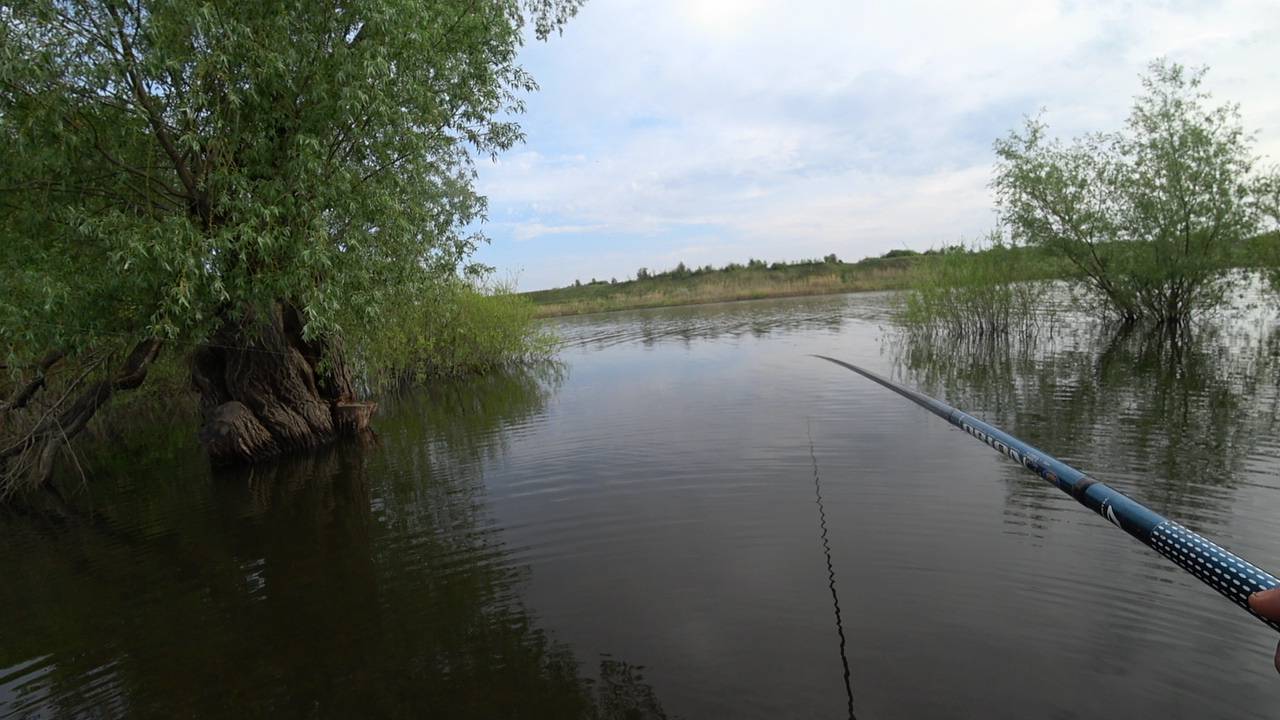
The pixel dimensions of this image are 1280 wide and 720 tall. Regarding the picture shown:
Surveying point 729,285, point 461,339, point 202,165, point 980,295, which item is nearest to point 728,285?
point 729,285

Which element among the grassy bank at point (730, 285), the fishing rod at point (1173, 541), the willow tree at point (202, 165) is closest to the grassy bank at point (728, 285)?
the grassy bank at point (730, 285)

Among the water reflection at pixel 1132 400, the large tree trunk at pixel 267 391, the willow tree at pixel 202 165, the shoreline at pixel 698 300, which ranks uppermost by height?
the willow tree at pixel 202 165

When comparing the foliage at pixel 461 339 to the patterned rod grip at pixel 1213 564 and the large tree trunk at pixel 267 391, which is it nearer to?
the large tree trunk at pixel 267 391

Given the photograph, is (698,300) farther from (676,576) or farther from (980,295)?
(676,576)

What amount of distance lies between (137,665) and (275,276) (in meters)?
5.40

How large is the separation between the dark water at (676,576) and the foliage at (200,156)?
298cm

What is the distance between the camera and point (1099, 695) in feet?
12.5

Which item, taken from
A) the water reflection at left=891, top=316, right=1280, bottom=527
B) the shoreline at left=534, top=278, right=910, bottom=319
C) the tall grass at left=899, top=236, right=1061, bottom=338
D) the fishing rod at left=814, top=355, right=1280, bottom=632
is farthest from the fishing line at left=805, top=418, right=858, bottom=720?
the shoreline at left=534, top=278, right=910, bottom=319

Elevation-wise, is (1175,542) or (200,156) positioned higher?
(200,156)

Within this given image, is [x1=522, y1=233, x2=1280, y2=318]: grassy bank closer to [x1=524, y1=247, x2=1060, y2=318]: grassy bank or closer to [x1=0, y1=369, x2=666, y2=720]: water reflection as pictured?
[x1=524, y1=247, x2=1060, y2=318]: grassy bank

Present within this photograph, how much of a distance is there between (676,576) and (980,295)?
2065 centimetres

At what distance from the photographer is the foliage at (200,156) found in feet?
25.1

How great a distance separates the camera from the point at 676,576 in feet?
18.8

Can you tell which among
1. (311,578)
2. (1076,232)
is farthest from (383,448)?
(1076,232)
